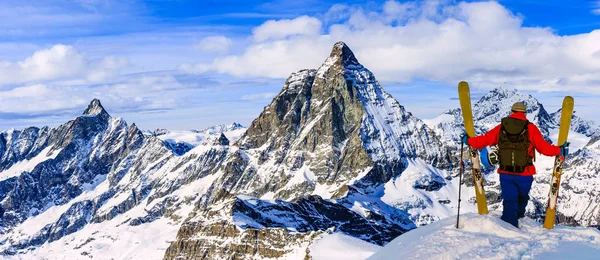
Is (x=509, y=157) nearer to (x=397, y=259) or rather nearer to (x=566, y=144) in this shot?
(x=566, y=144)

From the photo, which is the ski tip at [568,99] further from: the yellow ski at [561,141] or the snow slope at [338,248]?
the snow slope at [338,248]

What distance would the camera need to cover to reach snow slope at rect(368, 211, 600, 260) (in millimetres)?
16016

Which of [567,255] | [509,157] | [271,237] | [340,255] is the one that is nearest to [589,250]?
[567,255]

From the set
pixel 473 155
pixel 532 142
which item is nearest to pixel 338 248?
pixel 473 155

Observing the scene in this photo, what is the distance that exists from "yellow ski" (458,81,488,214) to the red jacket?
1.68 feet

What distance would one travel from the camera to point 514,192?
19734mm

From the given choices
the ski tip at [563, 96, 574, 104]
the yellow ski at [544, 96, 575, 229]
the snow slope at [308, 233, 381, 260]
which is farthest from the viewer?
the snow slope at [308, 233, 381, 260]

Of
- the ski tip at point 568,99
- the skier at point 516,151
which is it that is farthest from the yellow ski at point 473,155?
the ski tip at point 568,99

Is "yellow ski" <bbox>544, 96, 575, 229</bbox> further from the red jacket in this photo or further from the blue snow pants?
the blue snow pants

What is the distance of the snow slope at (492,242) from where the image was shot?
16016mm

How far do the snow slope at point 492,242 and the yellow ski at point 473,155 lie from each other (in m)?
1.36

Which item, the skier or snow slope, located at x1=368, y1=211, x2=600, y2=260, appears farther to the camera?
the skier

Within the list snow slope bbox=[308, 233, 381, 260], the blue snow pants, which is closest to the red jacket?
the blue snow pants

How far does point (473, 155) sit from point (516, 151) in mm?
1602
